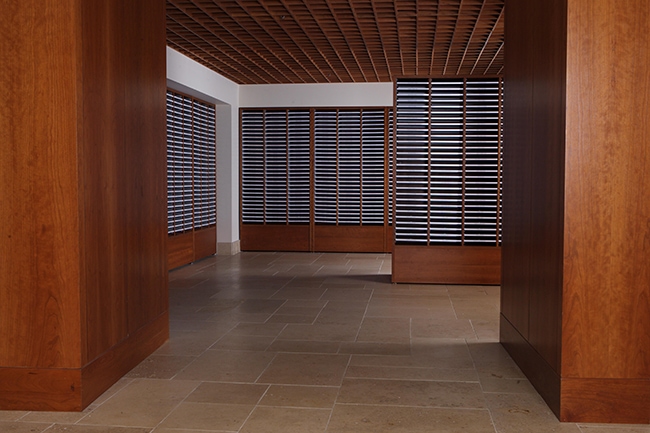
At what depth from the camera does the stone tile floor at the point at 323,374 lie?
324cm

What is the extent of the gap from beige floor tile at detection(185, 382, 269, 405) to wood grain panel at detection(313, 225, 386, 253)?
7.17 m

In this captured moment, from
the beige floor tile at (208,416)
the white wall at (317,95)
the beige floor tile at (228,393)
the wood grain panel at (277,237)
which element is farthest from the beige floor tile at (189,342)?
the white wall at (317,95)

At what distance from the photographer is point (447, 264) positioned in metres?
7.46

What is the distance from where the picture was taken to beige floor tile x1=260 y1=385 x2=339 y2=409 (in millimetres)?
3498

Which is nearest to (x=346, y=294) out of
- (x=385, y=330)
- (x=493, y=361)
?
(x=385, y=330)

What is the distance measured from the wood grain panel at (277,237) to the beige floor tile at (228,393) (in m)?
7.18

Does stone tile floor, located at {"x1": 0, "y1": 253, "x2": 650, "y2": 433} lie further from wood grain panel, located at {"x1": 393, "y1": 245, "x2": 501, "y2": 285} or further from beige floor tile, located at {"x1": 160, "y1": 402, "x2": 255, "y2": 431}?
wood grain panel, located at {"x1": 393, "y1": 245, "x2": 501, "y2": 285}
